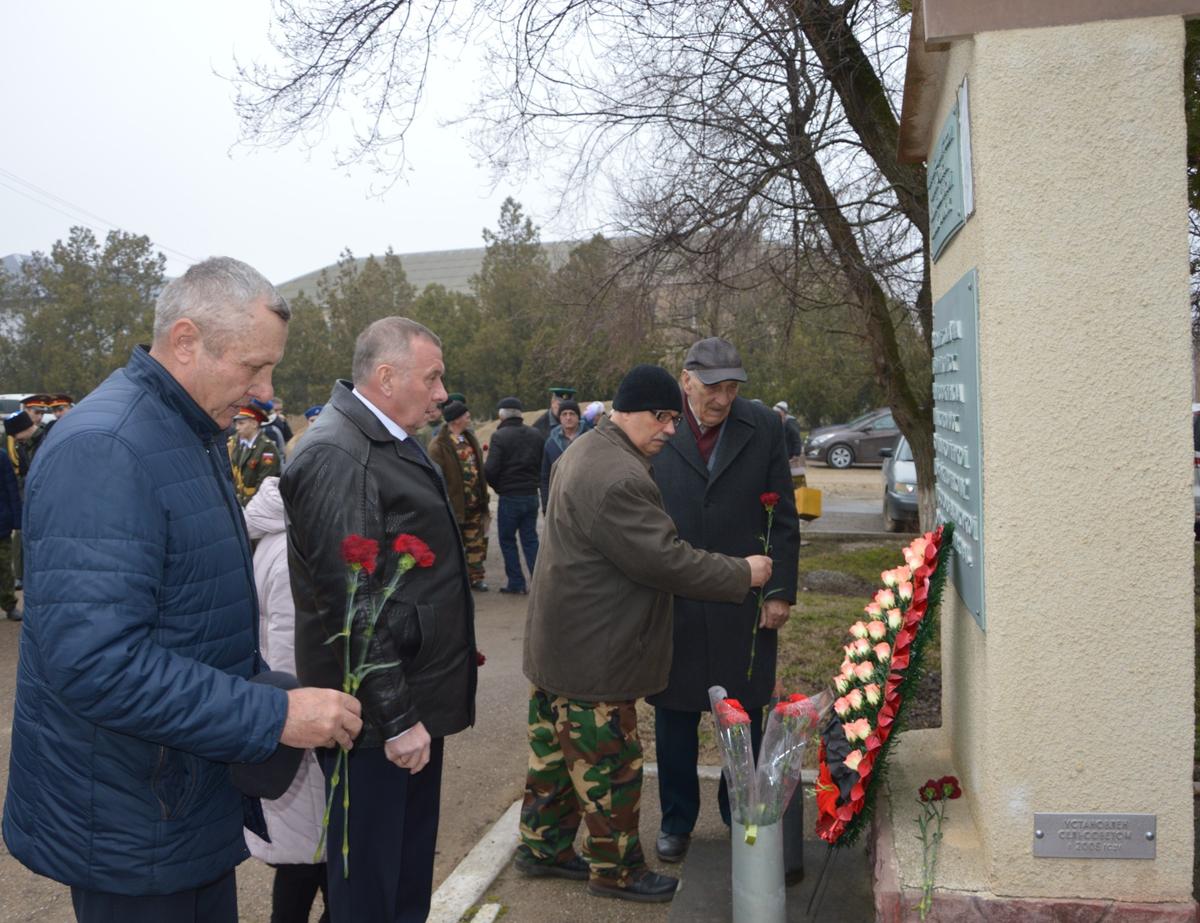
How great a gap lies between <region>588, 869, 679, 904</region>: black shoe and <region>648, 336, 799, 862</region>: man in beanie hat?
0.28 m

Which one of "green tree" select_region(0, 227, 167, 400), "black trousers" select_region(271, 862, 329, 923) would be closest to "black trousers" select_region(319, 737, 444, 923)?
"black trousers" select_region(271, 862, 329, 923)

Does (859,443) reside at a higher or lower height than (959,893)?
lower

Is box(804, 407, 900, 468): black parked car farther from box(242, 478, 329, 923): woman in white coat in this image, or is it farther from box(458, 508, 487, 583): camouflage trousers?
box(242, 478, 329, 923): woman in white coat

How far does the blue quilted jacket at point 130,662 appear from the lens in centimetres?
187

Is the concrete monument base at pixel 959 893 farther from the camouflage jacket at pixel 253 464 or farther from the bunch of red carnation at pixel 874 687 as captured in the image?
the camouflage jacket at pixel 253 464

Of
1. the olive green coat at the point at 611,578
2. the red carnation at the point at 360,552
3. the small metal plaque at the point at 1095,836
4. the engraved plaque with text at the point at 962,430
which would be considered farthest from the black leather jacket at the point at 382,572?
the small metal plaque at the point at 1095,836

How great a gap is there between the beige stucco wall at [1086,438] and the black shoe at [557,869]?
6.06 feet

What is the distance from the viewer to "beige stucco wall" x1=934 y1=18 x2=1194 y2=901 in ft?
7.67

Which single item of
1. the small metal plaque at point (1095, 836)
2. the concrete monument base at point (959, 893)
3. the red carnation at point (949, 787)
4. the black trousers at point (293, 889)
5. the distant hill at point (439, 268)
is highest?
the distant hill at point (439, 268)

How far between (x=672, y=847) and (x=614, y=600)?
3.89 feet

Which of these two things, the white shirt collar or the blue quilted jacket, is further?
the white shirt collar

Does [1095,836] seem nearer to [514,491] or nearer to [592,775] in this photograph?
[592,775]

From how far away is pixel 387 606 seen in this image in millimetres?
2676

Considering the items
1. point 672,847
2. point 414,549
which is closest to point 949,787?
point 672,847
